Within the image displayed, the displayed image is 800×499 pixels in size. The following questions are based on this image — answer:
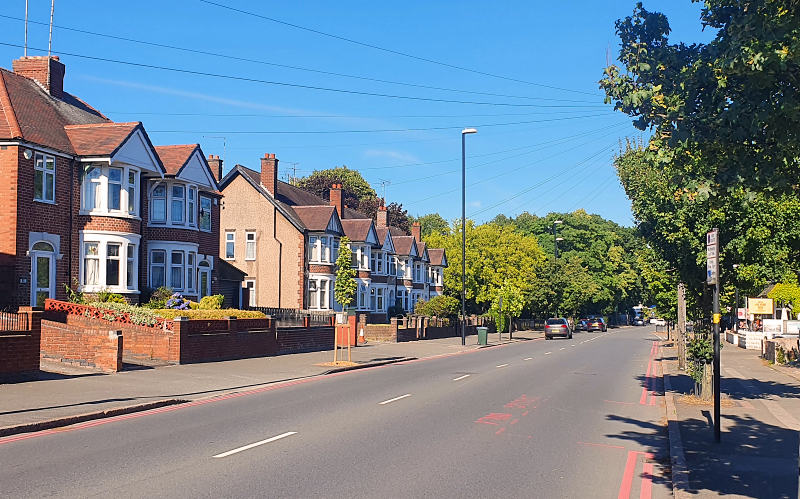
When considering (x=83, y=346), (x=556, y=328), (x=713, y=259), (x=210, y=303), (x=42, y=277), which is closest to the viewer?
(x=713, y=259)

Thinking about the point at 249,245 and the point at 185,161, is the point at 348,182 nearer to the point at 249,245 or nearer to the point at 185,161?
the point at 249,245

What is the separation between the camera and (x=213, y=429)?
1284cm

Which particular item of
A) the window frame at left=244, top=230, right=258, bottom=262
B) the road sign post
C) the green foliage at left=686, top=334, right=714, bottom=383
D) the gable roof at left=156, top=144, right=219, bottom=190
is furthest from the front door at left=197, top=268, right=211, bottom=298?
the road sign post

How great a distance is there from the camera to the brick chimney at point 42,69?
3453cm

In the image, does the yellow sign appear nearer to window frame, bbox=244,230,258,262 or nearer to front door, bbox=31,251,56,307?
window frame, bbox=244,230,258,262

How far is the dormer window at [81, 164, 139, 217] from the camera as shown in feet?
101

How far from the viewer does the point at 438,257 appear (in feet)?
279

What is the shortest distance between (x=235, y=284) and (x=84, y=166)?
1821 centimetres

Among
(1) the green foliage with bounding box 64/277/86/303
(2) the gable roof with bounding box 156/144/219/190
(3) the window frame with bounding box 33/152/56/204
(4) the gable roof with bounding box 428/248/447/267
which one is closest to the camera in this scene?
(3) the window frame with bounding box 33/152/56/204

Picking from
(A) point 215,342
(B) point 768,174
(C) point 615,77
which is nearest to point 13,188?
(A) point 215,342

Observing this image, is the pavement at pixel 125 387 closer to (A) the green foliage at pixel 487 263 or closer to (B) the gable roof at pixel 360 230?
(B) the gable roof at pixel 360 230

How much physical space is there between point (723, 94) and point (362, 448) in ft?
21.9

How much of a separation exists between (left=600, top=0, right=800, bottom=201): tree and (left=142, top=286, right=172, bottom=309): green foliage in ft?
86.2

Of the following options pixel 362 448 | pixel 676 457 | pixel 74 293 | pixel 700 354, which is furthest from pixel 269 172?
pixel 676 457
